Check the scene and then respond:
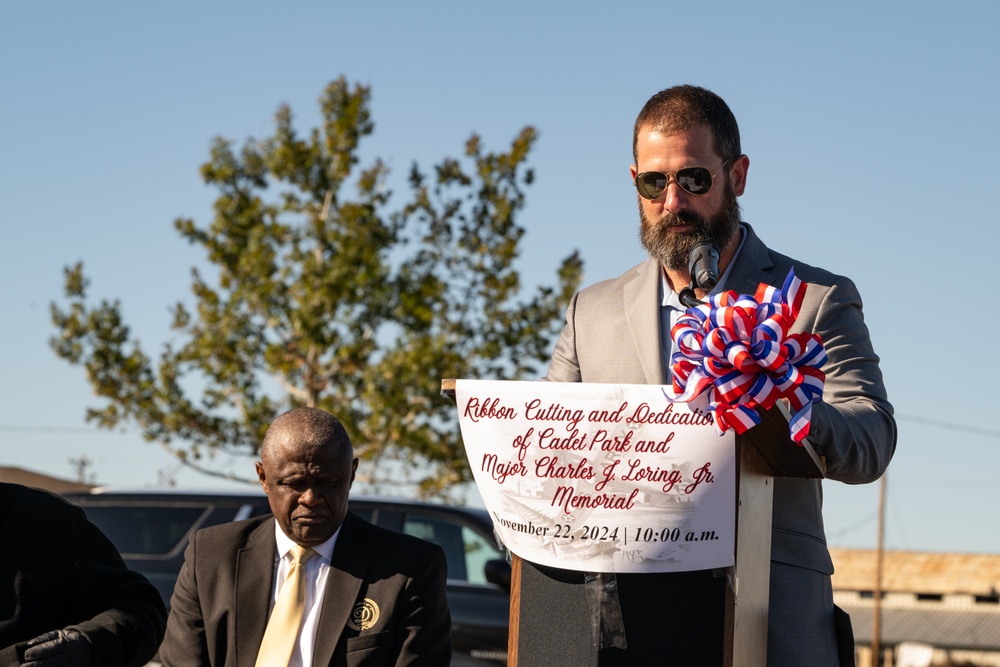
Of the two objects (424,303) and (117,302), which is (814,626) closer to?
(424,303)

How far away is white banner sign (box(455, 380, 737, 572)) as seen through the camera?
107 inches

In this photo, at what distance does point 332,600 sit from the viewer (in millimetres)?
4109

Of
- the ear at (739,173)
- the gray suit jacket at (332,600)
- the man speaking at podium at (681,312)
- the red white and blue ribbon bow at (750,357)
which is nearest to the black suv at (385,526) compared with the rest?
the gray suit jacket at (332,600)

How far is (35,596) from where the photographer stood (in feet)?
13.1

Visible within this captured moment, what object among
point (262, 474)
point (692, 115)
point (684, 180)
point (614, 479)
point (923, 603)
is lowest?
point (614, 479)

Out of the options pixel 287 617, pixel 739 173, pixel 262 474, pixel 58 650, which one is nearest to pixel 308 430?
pixel 262 474

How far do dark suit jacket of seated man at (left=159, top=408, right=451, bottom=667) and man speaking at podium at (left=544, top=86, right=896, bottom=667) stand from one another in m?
1.08

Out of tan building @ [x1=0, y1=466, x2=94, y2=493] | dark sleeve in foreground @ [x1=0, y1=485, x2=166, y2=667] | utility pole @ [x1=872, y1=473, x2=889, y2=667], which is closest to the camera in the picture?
dark sleeve in foreground @ [x1=0, y1=485, x2=166, y2=667]

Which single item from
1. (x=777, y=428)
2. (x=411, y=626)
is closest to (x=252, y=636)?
(x=411, y=626)

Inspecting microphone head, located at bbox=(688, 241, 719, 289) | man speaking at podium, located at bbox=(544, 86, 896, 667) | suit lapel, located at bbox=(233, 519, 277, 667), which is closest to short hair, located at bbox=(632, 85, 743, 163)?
man speaking at podium, located at bbox=(544, 86, 896, 667)

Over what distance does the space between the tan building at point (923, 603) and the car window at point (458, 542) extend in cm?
2583

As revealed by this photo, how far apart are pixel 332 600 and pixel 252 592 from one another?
25 centimetres

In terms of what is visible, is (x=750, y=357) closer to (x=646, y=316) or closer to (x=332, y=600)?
(x=646, y=316)

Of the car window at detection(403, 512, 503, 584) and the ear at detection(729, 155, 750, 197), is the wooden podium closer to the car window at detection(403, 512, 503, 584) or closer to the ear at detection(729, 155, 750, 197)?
the ear at detection(729, 155, 750, 197)
